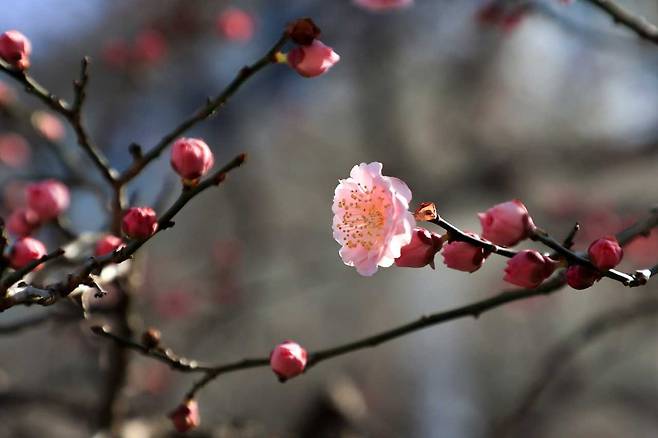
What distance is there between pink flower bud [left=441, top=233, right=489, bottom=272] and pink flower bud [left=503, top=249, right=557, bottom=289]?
4 cm

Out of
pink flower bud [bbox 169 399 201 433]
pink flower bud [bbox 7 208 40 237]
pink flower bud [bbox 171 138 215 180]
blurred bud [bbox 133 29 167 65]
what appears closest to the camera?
pink flower bud [bbox 171 138 215 180]

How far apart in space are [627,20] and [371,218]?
0.63m

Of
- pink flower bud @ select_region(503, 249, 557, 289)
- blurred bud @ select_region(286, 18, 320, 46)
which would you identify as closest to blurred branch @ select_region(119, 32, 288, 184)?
blurred bud @ select_region(286, 18, 320, 46)

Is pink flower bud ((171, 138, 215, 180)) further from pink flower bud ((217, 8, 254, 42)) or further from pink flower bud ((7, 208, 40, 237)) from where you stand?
pink flower bud ((217, 8, 254, 42))

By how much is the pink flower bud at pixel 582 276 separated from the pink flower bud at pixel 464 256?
0.12 m

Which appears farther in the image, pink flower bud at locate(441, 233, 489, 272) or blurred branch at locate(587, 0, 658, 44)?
blurred branch at locate(587, 0, 658, 44)

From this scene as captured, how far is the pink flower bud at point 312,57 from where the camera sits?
1185 mm

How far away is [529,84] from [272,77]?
2.43 meters

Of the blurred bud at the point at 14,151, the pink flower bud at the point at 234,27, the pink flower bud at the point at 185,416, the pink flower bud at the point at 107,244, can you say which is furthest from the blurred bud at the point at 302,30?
the blurred bud at the point at 14,151

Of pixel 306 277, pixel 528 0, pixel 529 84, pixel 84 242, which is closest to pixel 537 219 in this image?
pixel 306 277

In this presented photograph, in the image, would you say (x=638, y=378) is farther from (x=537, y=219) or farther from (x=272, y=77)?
(x=272, y=77)

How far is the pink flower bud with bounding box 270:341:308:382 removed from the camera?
1.16 metres

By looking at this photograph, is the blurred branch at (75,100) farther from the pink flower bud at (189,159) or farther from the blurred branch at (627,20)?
the blurred branch at (627,20)

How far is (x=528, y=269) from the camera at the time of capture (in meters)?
0.97
